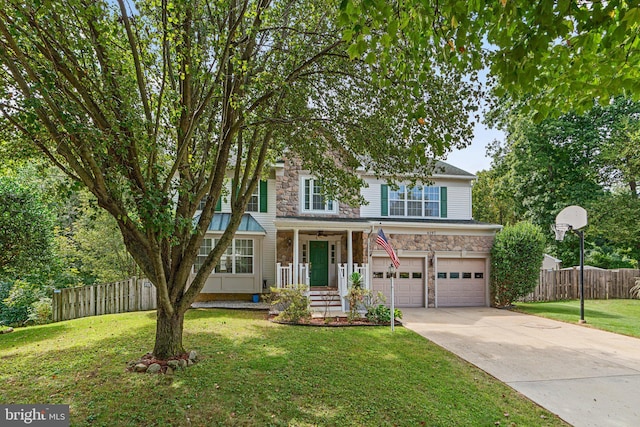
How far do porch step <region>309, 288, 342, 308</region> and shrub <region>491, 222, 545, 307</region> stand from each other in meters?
6.47

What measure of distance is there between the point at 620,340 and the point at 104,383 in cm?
1112

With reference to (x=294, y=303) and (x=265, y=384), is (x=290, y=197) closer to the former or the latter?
(x=294, y=303)

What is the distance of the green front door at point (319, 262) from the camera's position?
1353cm

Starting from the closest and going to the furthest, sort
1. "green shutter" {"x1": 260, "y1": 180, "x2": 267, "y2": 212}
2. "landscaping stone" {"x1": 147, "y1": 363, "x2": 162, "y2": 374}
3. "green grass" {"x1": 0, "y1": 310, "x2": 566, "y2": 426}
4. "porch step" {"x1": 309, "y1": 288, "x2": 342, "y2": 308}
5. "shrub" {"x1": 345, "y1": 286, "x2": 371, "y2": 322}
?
"green grass" {"x1": 0, "y1": 310, "x2": 566, "y2": 426}, "landscaping stone" {"x1": 147, "y1": 363, "x2": 162, "y2": 374}, "shrub" {"x1": 345, "y1": 286, "x2": 371, "y2": 322}, "porch step" {"x1": 309, "y1": 288, "x2": 342, "y2": 308}, "green shutter" {"x1": 260, "y1": 180, "x2": 267, "y2": 212}

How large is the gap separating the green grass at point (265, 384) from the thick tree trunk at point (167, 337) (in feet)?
1.70

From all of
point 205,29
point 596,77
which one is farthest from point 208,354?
point 596,77

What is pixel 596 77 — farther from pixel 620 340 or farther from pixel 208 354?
pixel 620 340

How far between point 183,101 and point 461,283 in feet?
40.3

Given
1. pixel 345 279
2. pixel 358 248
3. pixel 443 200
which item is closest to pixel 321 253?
pixel 358 248

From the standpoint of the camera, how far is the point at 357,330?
29.0 ft

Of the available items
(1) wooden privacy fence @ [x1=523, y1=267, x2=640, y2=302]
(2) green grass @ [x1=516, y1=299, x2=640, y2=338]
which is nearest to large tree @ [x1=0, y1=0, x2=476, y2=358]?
(2) green grass @ [x1=516, y1=299, x2=640, y2=338]

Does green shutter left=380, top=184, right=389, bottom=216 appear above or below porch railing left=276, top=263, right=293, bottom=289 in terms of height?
above

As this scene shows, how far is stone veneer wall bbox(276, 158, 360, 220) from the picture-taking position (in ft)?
42.9

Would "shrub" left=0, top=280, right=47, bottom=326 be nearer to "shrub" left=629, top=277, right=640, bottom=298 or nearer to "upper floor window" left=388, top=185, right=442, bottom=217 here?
"upper floor window" left=388, top=185, right=442, bottom=217
